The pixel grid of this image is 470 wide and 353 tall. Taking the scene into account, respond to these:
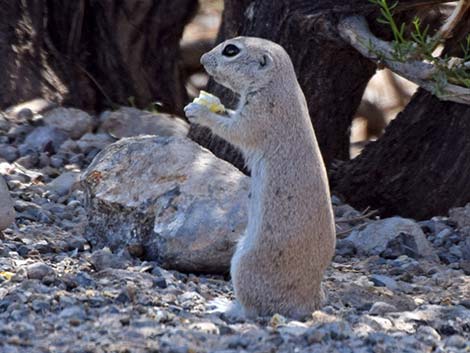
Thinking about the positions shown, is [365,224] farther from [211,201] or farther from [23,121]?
[23,121]

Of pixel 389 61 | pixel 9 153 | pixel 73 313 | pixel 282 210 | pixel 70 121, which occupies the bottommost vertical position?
pixel 9 153

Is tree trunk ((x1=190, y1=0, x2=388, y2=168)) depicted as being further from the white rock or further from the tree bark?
the white rock

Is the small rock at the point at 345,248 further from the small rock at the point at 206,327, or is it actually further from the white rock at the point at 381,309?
the small rock at the point at 206,327

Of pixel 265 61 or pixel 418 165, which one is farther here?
pixel 418 165

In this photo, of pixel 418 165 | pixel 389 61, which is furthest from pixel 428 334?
pixel 418 165

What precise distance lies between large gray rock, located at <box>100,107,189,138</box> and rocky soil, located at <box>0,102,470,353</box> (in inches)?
30.9

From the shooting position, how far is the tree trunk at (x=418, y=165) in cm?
843

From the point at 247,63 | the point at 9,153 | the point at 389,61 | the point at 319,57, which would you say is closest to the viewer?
the point at 247,63

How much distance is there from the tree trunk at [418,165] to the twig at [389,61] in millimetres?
851

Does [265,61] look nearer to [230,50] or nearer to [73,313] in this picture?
[230,50]

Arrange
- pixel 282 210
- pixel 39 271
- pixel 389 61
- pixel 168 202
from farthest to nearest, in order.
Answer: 1. pixel 389 61
2. pixel 168 202
3. pixel 39 271
4. pixel 282 210

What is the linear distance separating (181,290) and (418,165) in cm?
304

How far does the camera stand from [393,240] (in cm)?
762

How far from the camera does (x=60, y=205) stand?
26.3ft
